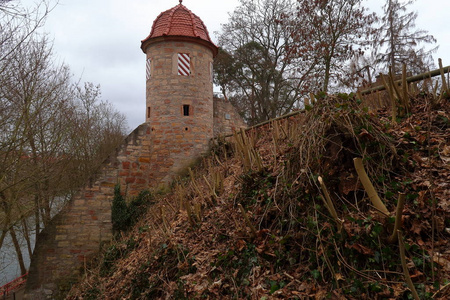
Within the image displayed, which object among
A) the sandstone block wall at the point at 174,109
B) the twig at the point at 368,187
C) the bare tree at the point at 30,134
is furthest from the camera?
the sandstone block wall at the point at 174,109

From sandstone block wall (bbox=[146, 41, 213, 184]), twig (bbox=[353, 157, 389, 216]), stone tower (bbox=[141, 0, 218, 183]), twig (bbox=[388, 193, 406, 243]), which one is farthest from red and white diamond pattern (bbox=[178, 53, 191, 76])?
twig (bbox=[388, 193, 406, 243])

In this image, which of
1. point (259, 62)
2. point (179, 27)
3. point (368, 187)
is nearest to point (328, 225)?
point (368, 187)

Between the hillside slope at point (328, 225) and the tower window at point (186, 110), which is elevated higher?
the tower window at point (186, 110)

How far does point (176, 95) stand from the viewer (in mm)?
11578

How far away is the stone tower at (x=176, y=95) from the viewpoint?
11.4 m

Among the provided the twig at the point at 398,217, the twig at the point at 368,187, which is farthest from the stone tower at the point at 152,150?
the twig at the point at 398,217

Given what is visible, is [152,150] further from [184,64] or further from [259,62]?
[259,62]

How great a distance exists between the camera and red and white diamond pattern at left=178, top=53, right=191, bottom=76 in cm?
1170

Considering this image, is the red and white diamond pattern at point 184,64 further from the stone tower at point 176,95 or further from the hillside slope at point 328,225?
the hillside slope at point 328,225

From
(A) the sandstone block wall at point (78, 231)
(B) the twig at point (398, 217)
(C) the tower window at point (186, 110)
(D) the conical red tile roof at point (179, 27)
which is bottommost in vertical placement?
(A) the sandstone block wall at point (78, 231)

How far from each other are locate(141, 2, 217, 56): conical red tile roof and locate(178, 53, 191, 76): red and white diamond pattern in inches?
25.0

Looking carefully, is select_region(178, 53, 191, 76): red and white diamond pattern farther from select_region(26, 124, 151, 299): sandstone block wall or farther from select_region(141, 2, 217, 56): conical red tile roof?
select_region(26, 124, 151, 299): sandstone block wall

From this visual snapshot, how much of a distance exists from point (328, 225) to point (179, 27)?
399 inches

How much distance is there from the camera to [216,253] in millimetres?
4762
